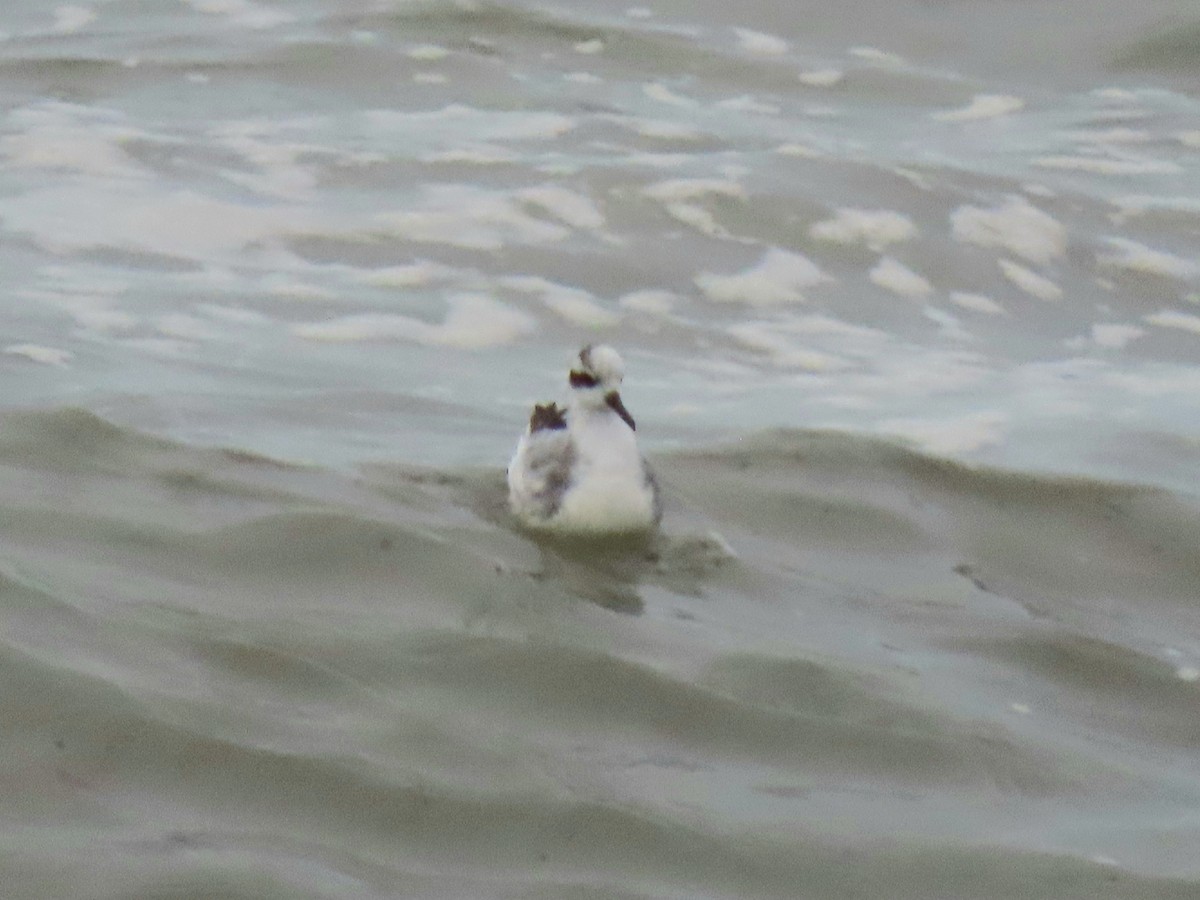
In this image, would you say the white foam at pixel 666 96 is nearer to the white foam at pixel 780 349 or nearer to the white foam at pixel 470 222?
the white foam at pixel 470 222

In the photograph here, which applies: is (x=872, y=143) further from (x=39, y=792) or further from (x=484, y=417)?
(x=39, y=792)

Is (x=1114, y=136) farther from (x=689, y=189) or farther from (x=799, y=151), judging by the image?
(x=689, y=189)

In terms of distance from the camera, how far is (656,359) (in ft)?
29.8

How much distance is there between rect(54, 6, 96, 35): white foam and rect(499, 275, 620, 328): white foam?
4.93 meters

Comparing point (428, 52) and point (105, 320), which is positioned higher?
point (428, 52)

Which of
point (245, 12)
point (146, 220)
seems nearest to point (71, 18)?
point (245, 12)

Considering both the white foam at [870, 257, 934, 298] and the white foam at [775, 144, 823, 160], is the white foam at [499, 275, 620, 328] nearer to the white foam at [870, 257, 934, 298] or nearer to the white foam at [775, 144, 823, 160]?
the white foam at [870, 257, 934, 298]

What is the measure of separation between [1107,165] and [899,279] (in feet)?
8.05

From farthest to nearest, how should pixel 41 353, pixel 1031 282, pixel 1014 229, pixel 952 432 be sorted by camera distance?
pixel 1014 229 → pixel 1031 282 → pixel 952 432 → pixel 41 353

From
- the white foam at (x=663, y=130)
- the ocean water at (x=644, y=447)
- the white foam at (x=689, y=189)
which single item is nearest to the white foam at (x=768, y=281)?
the ocean water at (x=644, y=447)

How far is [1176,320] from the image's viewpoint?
1016 centimetres

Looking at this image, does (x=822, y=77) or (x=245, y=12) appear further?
(x=245, y=12)

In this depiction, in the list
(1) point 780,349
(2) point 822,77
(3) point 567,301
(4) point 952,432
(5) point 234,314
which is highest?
(2) point 822,77

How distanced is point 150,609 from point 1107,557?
9.83ft
